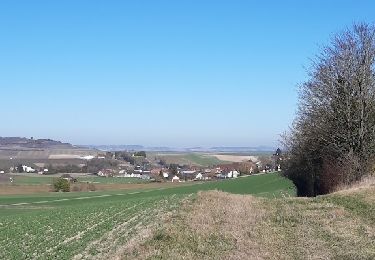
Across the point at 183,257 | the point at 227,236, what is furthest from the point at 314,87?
the point at 183,257

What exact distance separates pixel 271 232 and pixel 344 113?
77.2 feet

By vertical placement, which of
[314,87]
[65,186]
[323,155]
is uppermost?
[314,87]

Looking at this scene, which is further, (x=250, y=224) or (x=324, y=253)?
(x=250, y=224)

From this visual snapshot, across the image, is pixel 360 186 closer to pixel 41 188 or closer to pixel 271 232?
pixel 271 232

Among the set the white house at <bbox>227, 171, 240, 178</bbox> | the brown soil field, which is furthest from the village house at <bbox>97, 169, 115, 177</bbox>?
the white house at <bbox>227, 171, 240, 178</bbox>

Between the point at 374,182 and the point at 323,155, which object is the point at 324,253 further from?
the point at 323,155

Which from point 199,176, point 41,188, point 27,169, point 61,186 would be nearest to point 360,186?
point 61,186

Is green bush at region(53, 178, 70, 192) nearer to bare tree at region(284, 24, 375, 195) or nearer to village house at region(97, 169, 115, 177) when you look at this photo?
village house at region(97, 169, 115, 177)

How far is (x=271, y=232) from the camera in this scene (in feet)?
52.6

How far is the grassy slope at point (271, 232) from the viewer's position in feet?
41.3

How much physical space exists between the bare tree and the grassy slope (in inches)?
535

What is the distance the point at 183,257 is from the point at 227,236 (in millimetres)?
2998

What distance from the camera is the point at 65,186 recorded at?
8131cm

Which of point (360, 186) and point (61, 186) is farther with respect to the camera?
point (61, 186)
